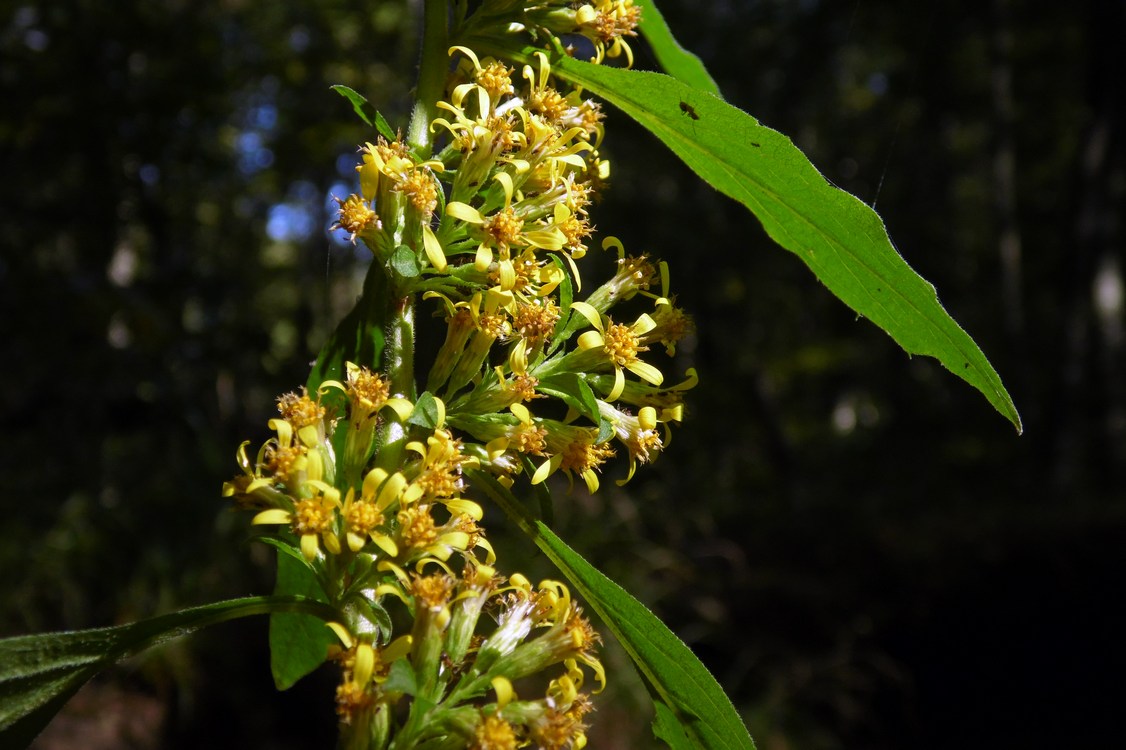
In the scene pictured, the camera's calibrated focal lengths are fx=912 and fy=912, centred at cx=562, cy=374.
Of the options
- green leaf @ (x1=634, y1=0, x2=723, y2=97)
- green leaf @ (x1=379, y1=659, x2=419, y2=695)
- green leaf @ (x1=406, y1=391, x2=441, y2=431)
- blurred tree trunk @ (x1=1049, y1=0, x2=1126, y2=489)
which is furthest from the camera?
blurred tree trunk @ (x1=1049, y1=0, x2=1126, y2=489)

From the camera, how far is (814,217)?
100 centimetres

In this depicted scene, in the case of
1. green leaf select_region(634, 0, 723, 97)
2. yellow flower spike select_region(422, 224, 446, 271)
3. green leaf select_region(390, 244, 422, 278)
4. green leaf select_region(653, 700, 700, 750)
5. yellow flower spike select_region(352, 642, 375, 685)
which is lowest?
green leaf select_region(653, 700, 700, 750)

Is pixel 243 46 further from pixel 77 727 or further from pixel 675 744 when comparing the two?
pixel 675 744

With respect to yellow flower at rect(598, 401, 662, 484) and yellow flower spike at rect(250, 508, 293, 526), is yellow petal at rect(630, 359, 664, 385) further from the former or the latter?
yellow flower spike at rect(250, 508, 293, 526)

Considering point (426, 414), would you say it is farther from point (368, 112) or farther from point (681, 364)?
point (681, 364)

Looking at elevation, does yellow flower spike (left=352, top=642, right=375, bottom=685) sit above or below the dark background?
above

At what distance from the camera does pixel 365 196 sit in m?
1.02

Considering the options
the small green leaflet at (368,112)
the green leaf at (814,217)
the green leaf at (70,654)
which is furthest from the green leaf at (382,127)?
the green leaf at (70,654)

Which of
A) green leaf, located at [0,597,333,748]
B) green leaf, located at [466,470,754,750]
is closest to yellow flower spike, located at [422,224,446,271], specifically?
green leaf, located at [466,470,754,750]

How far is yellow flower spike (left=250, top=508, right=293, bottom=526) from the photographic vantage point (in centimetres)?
89

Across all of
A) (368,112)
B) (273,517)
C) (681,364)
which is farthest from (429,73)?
(681,364)

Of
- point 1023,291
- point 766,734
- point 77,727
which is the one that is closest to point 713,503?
point 766,734

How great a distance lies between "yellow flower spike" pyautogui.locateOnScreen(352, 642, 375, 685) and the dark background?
95cm

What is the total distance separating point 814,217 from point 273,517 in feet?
2.15
